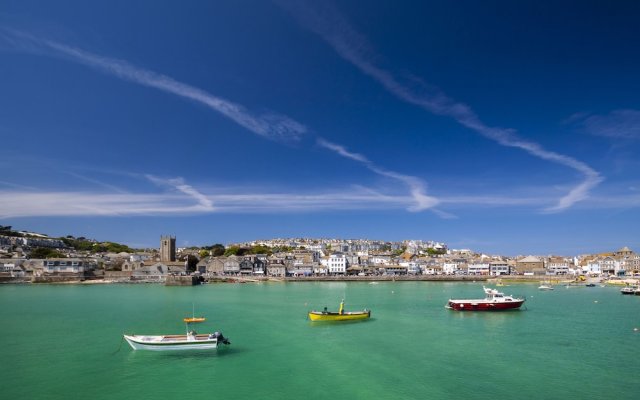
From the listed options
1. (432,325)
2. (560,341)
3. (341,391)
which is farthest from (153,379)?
(560,341)

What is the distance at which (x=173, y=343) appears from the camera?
60.5ft

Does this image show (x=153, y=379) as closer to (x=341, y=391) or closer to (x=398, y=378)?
(x=341, y=391)

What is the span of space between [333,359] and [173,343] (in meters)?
6.89

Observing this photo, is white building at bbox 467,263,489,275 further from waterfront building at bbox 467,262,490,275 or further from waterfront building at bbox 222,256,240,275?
waterfront building at bbox 222,256,240,275

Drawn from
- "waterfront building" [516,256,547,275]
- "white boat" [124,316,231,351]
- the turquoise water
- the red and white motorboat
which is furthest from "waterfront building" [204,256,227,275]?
"white boat" [124,316,231,351]

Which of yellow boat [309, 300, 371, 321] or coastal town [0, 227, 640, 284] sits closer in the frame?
yellow boat [309, 300, 371, 321]

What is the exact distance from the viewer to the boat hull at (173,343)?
60.6ft

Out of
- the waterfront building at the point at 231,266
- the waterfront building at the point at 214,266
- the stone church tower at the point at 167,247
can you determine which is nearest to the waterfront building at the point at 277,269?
the waterfront building at the point at 231,266

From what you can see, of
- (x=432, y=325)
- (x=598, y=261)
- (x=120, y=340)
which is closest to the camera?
(x=120, y=340)

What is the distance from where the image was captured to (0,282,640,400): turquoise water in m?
14.1

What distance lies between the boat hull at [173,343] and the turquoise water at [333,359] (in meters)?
0.28

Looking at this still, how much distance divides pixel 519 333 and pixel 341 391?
1481 cm

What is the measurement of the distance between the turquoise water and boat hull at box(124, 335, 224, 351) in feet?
0.92

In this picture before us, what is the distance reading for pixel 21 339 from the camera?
21.7 metres
